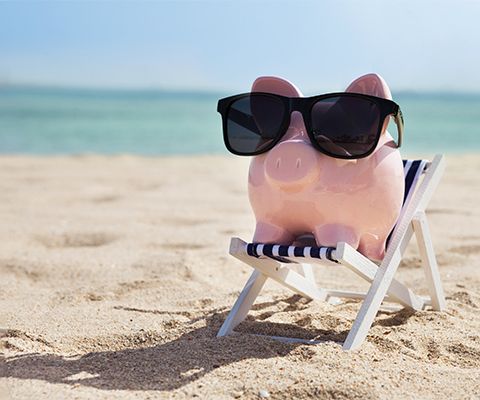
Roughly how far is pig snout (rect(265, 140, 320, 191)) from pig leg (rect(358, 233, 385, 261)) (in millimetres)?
392

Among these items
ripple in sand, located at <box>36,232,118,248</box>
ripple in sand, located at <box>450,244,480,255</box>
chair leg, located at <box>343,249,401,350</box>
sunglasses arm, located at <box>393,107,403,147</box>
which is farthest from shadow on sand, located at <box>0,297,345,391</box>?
ripple in sand, located at <box>36,232,118,248</box>

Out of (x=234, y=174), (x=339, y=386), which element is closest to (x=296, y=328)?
(x=339, y=386)

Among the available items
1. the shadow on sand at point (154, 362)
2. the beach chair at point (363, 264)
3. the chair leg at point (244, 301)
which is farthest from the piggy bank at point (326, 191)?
the shadow on sand at point (154, 362)

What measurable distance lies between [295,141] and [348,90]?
34 centimetres

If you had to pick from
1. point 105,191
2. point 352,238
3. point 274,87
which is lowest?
point 105,191

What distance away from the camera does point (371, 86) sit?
3.45 meters

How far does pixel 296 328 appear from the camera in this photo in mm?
3885

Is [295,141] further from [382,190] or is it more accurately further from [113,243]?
[113,243]

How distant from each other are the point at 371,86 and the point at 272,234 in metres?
0.79

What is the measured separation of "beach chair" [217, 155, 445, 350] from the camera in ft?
11.0

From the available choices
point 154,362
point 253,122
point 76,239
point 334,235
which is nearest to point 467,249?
point 334,235

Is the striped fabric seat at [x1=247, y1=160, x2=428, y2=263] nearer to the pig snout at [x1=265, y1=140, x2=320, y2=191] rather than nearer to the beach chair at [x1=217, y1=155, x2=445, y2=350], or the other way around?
the beach chair at [x1=217, y1=155, x2=445, y2=350]

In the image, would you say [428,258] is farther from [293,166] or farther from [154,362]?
[154,362]

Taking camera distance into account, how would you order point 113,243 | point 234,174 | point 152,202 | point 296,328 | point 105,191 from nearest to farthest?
point 296,328 < point 113,243 < point 152,202 < point 105,191 < point 234,174
